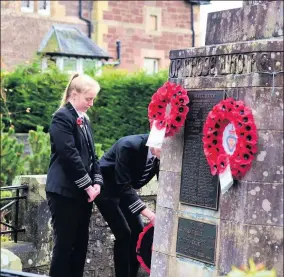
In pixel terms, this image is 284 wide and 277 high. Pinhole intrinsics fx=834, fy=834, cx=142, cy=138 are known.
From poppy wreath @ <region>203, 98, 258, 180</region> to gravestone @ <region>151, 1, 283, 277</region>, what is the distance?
8cm

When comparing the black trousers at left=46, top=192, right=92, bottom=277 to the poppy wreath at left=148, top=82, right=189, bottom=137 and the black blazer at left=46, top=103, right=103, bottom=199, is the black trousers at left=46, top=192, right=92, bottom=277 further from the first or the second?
the poppy wreath at left=148, top=82, right=189, bottom=137

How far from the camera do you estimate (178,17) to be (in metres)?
36.4

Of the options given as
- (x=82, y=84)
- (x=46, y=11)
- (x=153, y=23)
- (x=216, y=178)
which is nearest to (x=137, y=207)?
(x=82, y=84)

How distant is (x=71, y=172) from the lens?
23.4ft

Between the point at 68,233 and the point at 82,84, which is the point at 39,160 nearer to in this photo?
the point at 68,233

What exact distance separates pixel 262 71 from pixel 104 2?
27.4 meters

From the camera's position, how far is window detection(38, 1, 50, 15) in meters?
31.7

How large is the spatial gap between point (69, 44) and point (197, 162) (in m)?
24.4

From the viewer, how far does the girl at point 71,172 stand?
7.13 metres

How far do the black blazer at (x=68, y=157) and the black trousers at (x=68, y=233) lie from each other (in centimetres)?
10

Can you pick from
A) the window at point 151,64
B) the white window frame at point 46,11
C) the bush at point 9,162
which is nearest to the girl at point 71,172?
the bush at point 9,162

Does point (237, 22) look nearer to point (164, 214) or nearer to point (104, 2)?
point (164, 214)

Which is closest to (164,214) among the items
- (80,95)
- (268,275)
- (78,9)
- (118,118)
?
(80,95)

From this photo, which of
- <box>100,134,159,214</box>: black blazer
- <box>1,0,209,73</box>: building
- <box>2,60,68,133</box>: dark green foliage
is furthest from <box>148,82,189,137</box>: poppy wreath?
<box>1,0,209,73</box>: building
